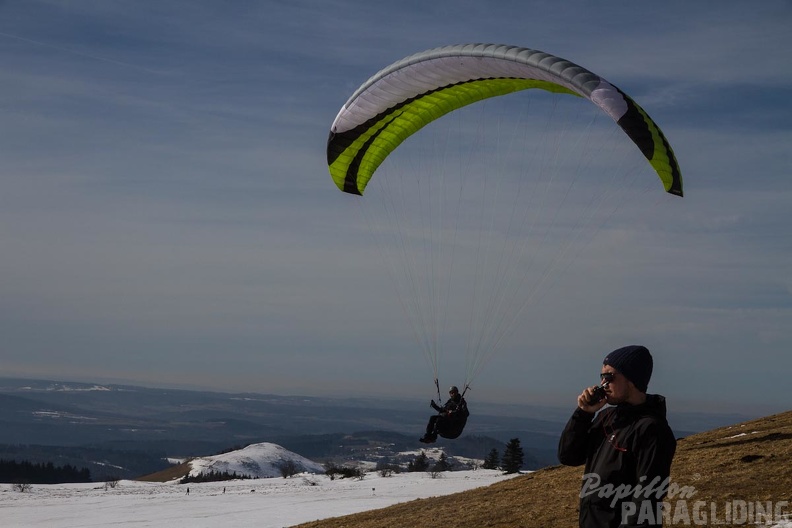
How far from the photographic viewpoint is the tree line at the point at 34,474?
99875mm

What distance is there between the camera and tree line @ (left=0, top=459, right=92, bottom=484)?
9988 cm

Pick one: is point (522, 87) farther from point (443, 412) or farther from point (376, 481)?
point (376, 481)

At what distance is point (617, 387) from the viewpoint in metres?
5.20

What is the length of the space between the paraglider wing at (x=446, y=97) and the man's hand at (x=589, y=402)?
10.1 meters

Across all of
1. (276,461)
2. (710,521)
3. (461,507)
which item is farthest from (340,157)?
(276,461)

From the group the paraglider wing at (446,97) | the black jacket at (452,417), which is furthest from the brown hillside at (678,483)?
the paraglider wing at (446,97)

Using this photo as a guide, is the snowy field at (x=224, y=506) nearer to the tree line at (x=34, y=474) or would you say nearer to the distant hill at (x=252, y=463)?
the tree line at (x=34, y=474)

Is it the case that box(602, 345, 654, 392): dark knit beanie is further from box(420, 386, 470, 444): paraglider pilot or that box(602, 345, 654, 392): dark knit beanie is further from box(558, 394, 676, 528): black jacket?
box(420, 386, 470, 444): paraglider pilot

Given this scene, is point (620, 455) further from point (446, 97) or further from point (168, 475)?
point (168, 475)

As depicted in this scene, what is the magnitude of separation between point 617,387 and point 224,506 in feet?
125

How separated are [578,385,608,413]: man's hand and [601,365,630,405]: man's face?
0.06m

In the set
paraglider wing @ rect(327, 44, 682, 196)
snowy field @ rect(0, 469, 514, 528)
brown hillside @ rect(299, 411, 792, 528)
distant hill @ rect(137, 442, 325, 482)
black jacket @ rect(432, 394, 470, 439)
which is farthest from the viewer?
distant hill @ rect(137, 442, 325, 482)

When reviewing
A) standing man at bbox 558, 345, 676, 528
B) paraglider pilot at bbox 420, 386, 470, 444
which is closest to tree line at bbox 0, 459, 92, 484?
paraglider pilot at bbox 420, 386, 470, 444

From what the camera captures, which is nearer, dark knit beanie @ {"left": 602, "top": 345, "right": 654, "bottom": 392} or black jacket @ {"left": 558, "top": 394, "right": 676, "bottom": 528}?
black jacket @ {"left": 558, "top": 394, "right": 676, "bottom": 528}
